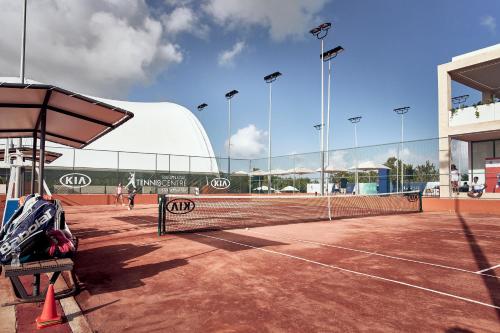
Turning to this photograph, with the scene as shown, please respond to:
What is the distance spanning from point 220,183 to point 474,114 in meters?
21.8

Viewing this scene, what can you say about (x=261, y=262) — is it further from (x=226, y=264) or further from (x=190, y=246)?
(x=190, y=246)

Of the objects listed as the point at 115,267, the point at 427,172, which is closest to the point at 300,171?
the point at 427,172

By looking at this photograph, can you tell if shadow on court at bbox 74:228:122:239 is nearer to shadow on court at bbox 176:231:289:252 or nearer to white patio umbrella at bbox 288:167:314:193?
shadow on court at bbox 176:231:289:252

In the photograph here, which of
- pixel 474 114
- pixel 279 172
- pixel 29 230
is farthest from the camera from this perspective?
pixel 279 172

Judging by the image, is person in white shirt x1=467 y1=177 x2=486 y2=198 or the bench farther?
person in white shirt x1=467 y1=177 x2=486 y2=198

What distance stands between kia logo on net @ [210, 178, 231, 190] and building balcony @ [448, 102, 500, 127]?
2015 cm

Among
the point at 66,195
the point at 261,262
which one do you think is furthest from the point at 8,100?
the point at 66,195

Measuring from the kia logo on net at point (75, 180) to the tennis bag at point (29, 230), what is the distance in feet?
74.8

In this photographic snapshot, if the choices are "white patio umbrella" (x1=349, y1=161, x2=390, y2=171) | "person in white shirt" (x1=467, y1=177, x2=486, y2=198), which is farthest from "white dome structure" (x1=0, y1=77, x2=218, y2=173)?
"person in white shirt" (x1=467, y1=177, x2=486, y2=198)

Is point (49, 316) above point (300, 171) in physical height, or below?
below

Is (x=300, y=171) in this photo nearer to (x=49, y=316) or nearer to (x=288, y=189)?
(x=288, y=189)

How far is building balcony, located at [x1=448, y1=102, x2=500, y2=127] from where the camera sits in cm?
2077

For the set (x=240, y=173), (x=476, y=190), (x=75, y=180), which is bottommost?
(x=476, y=190)

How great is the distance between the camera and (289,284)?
5340 millimetres
